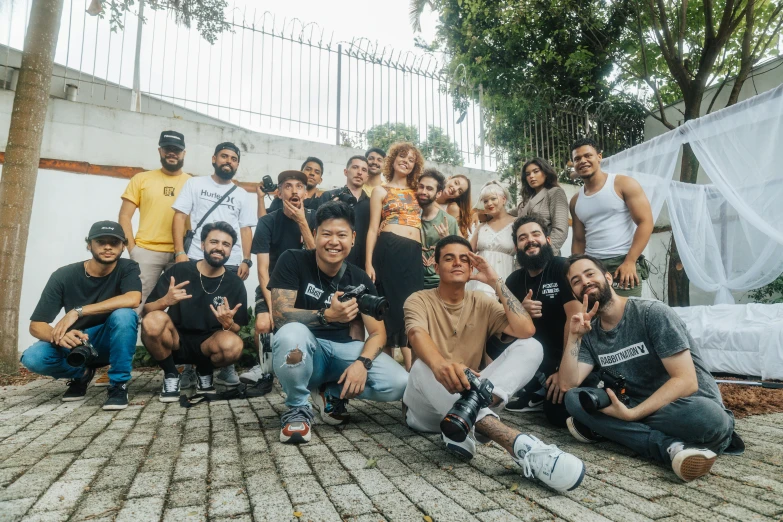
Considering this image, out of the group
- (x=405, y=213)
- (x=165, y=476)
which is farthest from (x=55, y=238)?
(x=165, y=476)

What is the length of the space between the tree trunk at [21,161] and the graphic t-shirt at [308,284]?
10.8ft

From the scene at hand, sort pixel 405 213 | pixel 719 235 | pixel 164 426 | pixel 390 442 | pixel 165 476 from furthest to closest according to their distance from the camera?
pixel 719 235 → pixel 405 213 → pixel 164 426 → pixel 390 442 → pixel 165 476

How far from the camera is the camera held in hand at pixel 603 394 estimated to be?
237 cm

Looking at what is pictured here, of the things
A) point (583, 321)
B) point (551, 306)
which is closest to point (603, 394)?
point (583, 321)

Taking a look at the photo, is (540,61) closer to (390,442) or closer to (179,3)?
(179,3)

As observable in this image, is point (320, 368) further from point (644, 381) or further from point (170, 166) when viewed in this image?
point (170, 166)

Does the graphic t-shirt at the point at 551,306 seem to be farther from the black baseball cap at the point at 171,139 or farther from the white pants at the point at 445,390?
the black baseball cap at the point at 171,139

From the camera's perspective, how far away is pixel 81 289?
144 inches

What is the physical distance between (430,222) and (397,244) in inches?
21.7

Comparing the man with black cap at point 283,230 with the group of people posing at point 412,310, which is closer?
the group of people posing at point 412,310

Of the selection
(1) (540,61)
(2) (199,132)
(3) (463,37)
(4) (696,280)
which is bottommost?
(4) (696,280)

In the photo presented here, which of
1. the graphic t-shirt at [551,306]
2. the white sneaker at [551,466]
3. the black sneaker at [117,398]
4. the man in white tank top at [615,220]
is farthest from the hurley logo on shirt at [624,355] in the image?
the black sneaker at [117,398]

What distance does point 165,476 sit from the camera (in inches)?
80.7

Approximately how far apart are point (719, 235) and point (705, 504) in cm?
440
